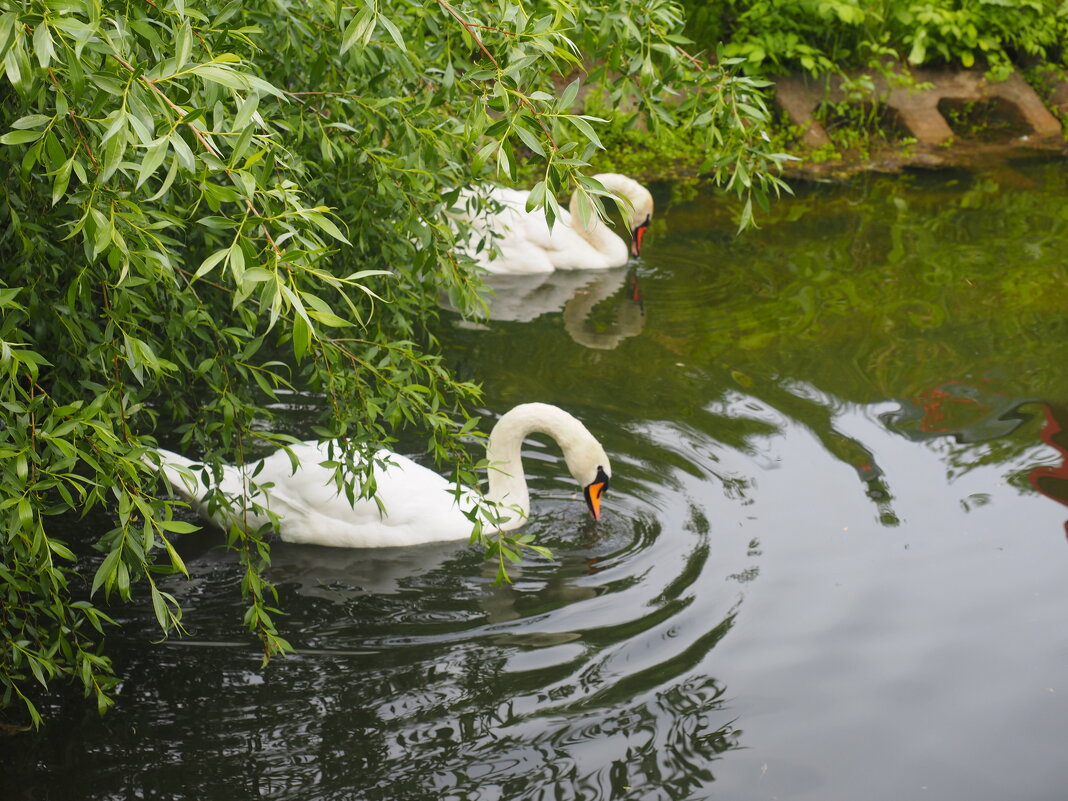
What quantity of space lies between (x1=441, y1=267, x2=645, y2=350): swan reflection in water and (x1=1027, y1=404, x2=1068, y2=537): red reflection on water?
2604 mm

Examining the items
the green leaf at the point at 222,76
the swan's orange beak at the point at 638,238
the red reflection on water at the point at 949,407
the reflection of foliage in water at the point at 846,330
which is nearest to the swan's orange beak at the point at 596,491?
the reflection of foliage in water at the point at 846,330

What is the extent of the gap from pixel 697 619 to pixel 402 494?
1.43m

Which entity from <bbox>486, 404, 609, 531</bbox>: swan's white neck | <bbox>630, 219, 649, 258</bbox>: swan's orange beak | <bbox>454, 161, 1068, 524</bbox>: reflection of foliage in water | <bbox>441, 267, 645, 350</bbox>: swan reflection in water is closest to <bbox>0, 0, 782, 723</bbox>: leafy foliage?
<bbox>486, 404, 609, 531</bbox>: swan's white neck

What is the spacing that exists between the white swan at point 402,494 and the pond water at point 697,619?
11 centimetres

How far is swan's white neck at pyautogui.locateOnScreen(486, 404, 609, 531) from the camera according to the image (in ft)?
17.5

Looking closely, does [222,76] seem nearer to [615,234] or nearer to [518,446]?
[518,446]

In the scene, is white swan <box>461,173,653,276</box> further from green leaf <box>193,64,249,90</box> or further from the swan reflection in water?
green leaf <box>193,64,249,90</box>

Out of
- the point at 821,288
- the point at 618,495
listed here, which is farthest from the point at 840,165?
the point at 618,495

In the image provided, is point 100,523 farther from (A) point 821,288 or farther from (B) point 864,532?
(A) point 821,288

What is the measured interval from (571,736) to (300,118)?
2.19 m

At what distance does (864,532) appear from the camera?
5.30 metres

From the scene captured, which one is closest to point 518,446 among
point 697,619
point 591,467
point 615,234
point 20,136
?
point 591,467

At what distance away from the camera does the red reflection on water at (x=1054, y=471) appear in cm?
563

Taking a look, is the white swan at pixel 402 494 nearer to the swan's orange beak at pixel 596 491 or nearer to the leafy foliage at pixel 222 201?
the swan's orange beak at pixel 596 491
